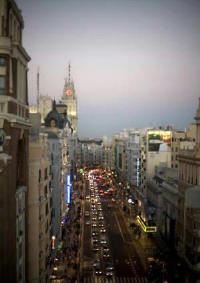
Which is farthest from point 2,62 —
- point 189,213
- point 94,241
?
point 94,241

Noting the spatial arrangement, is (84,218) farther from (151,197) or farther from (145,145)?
(145,145)

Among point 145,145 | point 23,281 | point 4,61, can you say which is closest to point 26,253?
point 23,281

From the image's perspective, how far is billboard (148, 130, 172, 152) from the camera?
277 ft

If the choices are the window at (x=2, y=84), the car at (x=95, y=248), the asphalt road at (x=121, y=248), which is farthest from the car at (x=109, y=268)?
the window at (x=2, y=84)

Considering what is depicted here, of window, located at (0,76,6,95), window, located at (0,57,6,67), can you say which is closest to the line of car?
window, located at (0,76,6,95)

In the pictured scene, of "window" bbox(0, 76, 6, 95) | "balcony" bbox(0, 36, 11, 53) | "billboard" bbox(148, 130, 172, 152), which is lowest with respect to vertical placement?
"billboard" bbox(148, 130, 172, 152)

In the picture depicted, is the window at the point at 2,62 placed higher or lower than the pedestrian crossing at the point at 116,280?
higher

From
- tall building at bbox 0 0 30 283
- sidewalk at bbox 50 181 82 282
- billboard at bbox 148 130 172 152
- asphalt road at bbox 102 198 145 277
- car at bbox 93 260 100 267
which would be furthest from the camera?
billboard at bbox 148 130 172 152

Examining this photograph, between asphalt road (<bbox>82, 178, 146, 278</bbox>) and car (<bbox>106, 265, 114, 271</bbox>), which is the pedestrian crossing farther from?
car (<bbox>106, 265, 114, 271</bbox>)

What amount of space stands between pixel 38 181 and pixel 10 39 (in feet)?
47.7

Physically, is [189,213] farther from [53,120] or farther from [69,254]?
[53,120]

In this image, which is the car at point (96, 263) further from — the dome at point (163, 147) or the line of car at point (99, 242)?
the dome at point (163, 147)

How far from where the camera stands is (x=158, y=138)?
84625 mm

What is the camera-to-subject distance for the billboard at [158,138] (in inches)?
3324
